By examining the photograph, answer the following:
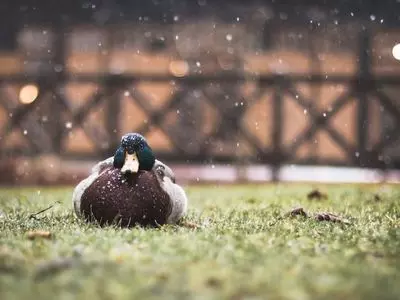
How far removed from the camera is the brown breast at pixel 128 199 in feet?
12.2

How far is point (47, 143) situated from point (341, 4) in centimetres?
547

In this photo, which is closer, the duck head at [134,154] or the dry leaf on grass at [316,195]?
the duck head at [134,154]

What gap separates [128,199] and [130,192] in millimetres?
36

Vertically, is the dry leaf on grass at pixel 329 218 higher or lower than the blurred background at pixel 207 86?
lower

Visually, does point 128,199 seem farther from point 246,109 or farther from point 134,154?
point 246,109

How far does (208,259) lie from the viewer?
9.27 feet

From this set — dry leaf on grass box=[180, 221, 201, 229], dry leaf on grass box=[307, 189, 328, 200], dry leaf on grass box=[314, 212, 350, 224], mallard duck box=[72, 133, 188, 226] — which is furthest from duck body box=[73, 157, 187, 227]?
dry leaf on grass box=[307, 189, 328, 200]

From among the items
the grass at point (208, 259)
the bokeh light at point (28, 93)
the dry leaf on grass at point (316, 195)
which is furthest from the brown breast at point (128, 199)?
the bokeh light at point (28, 93)

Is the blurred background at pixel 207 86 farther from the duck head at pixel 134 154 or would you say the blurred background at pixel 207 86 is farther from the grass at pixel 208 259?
the duck head at pixel 134 154

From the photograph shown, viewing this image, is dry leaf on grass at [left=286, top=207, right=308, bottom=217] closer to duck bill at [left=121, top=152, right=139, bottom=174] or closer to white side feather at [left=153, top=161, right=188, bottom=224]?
white side feather at [left=153, top=161, right=188, bottom=224]

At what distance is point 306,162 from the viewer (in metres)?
9.50

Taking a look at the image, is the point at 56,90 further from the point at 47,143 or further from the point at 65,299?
the point at 65,299

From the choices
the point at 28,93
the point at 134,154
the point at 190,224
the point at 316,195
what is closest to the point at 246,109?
the point at 316,195

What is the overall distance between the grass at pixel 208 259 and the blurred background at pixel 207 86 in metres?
4.79
